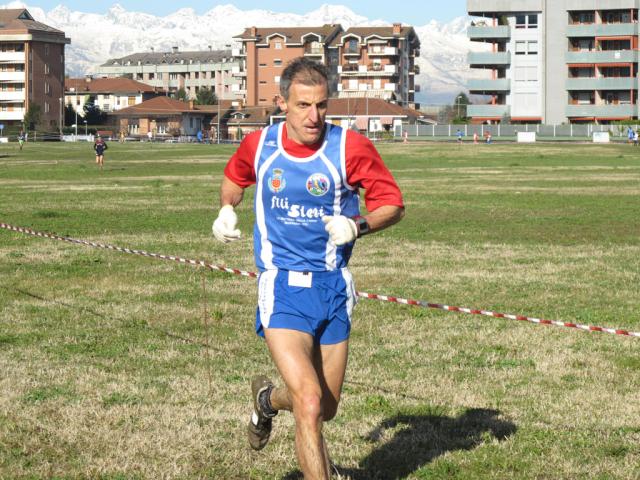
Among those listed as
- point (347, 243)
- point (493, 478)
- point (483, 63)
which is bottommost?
point (493, 478)

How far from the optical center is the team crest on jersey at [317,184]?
664 cm

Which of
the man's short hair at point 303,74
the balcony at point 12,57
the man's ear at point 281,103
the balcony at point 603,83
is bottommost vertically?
the man's ear at point 281,103

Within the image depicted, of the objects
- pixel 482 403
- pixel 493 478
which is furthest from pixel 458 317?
pixel 493 478

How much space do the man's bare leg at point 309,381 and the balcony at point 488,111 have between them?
138750 millimetres

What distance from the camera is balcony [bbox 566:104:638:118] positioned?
135 metres

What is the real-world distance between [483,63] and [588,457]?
139 metres

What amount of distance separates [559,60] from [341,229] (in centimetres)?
13694

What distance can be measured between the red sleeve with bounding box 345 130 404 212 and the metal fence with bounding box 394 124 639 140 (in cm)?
11204

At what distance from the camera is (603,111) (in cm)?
13638

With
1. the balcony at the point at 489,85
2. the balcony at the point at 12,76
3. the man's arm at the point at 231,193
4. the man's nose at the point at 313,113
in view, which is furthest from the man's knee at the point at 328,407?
the balcony at the point at 12,76

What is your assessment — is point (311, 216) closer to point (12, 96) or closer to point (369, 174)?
point (369, 174)

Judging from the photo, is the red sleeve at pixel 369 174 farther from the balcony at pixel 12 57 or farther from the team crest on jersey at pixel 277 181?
the balcony at pixel 12 57

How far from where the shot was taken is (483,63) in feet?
472

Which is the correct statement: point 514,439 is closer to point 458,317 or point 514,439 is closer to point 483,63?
point 458,317
